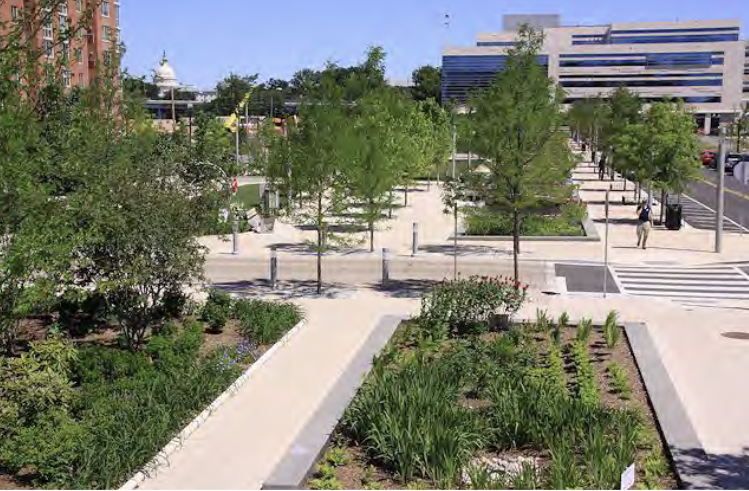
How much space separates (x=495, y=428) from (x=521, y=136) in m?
10.5

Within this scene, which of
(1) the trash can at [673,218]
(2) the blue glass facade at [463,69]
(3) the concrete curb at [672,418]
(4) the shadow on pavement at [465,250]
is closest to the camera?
(3) the concrete curb at [672,418]

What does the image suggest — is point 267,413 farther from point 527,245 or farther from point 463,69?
point 463,69

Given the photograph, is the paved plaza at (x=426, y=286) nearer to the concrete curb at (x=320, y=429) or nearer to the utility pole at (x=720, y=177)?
the concrete curb at (x=320, y=429)

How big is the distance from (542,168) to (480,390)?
8.74 m

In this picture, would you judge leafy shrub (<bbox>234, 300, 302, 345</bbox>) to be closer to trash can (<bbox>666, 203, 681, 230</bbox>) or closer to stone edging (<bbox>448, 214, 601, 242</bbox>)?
stone edging (<bbox>448, 214, 601, 242</bbox>)

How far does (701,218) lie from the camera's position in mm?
39844

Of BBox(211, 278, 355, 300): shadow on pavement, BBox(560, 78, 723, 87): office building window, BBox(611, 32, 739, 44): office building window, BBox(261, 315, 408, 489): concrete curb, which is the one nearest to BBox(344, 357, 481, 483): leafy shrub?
BBox(261, 315, 408, 489): concrete curb

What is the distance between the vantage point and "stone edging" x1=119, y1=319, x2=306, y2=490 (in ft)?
33.4

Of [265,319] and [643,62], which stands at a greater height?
[643,62]

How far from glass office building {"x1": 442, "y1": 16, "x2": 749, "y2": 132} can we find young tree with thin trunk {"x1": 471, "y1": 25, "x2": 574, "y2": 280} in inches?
5417

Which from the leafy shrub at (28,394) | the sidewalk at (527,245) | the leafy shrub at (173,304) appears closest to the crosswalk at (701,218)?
the sidewalk at (527,245)

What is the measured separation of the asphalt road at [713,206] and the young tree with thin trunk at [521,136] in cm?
1626

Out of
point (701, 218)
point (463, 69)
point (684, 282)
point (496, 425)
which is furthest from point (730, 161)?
point (463, 69)

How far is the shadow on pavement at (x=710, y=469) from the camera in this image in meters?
10.1
